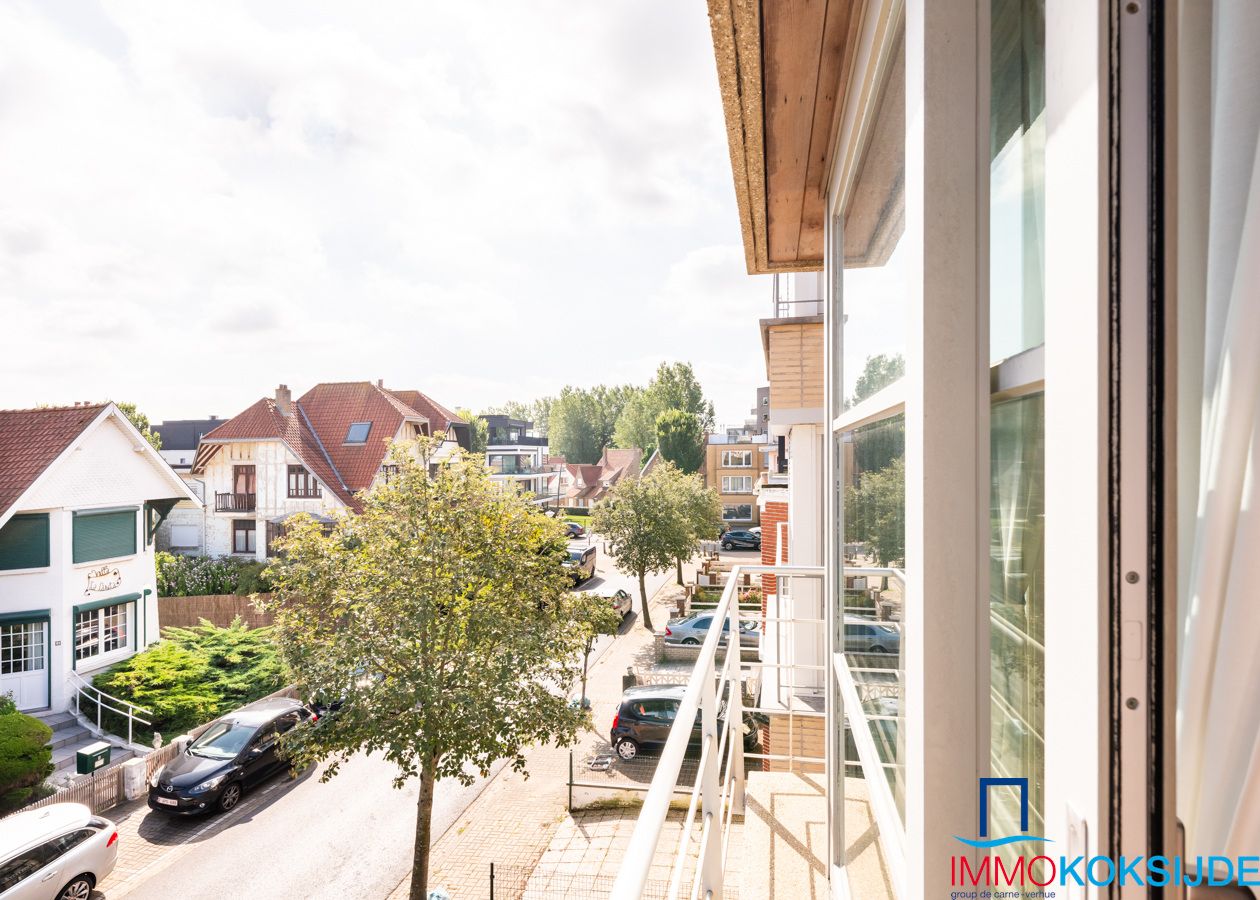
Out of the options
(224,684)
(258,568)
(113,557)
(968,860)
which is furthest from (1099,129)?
(258,568)

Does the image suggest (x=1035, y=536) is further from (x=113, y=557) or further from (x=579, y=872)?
(x=113, y=557)

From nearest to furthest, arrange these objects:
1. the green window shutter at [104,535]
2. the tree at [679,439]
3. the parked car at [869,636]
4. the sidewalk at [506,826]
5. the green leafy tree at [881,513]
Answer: the green leafy tree at [881,513]
the parked car at [869,636]
the sidewalk at [506,826]
the green window shutter at [104,535]
the tree at [679,439]

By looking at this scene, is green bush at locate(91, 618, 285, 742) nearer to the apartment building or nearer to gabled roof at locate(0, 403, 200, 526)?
gabled roof at locate(0, 403, 200, 526)

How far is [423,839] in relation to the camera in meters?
6.84

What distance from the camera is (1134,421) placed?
19.3 inches

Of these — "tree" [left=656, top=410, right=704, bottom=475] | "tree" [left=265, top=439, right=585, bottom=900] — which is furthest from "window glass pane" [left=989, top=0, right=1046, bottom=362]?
"tree" [left=656, top=410, right=704, bottom=475]

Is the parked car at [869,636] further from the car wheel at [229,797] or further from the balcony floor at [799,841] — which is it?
the car wheel at [229,797]

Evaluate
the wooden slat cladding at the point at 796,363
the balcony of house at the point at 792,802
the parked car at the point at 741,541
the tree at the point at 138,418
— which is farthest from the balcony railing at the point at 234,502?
the balcony of house at the point at 792,802

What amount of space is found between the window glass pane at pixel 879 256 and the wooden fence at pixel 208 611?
18.0 m

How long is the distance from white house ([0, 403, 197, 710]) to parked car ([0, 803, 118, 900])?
6.31 metres

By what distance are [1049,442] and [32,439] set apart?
17005 millimetres

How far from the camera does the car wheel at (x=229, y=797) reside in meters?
8.52

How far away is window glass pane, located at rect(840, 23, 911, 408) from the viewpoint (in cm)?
111

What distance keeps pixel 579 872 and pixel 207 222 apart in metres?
43.5
